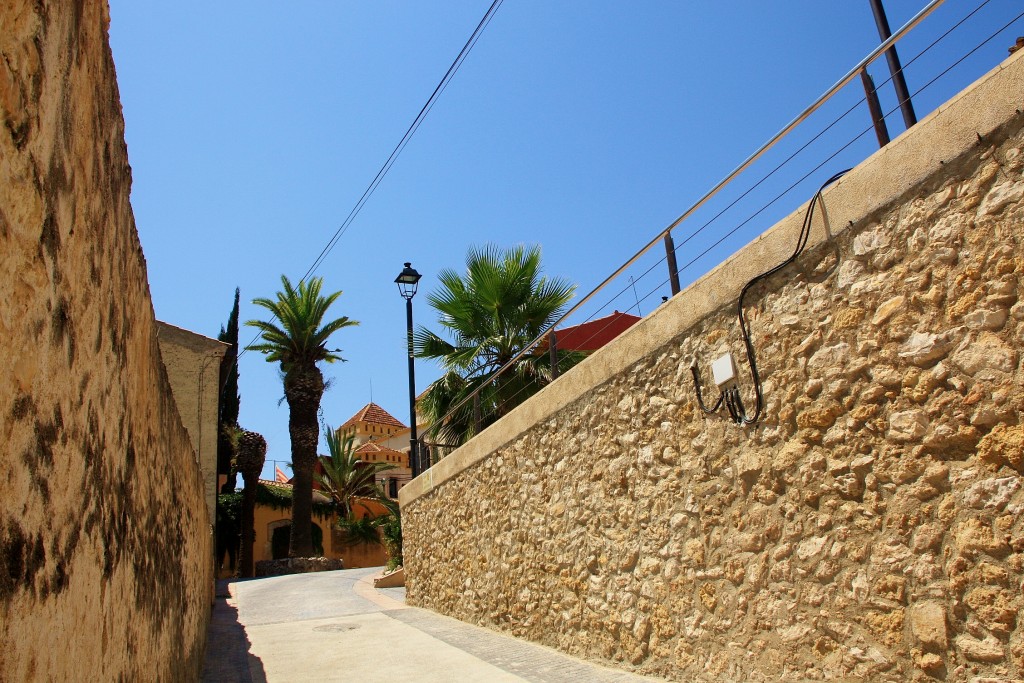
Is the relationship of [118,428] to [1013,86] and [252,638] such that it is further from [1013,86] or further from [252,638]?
[252,638]

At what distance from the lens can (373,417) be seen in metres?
44.2

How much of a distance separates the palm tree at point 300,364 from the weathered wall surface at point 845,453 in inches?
716

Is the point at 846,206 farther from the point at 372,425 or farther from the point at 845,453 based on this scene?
the point at 372,425

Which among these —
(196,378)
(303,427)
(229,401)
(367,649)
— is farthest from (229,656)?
(229,401)

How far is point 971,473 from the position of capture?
3.90 m

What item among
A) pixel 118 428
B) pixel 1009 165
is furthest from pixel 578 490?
pixel 118 428

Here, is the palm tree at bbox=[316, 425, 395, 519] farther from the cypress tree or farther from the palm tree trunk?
the palm tree trunk

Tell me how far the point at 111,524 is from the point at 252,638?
7981mm

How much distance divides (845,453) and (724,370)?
1.13 meters

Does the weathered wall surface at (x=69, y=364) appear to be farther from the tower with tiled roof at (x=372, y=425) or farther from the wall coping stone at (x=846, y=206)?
the tower with tiled roof at (x=372, y=425)

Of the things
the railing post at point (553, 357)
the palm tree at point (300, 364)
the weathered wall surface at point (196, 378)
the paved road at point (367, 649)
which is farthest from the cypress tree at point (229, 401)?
the railing post at point (553, 357)

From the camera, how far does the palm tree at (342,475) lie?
32.0 metres

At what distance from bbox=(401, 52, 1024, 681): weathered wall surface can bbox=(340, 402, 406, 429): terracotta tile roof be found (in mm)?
37530

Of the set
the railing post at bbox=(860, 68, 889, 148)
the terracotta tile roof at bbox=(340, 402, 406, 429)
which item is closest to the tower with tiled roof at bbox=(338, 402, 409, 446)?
the terracotta tile roof at bbox=(340, 402, 406, 429)
